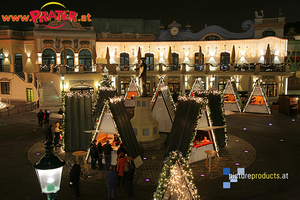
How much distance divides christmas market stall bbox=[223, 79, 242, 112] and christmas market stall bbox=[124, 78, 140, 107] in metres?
10.2

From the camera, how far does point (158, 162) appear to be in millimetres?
11984

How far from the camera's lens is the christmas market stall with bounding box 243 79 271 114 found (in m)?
25.1

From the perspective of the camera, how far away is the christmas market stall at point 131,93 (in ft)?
98.6

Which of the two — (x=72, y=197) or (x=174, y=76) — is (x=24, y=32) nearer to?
(x=174, y=76)

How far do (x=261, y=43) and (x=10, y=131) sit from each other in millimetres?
31246

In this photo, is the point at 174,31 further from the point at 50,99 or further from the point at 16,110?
the point at 16,110

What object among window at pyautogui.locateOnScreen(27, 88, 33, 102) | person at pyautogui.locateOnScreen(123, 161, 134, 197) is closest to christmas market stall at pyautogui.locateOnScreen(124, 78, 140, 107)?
window at pyautogui.locateOnScreen(27, 88, 33, 102)

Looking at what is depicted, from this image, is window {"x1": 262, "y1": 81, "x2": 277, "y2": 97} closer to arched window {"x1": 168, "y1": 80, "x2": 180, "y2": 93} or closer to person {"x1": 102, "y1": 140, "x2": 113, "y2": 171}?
arched window {"x1": 168, "y1": 80, "x2": 180, "y2": 93}

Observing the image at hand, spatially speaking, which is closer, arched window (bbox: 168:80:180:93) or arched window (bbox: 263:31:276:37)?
arched window (bbox: 263:31:276:37)

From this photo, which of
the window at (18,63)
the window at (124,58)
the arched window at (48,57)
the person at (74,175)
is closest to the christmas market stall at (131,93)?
the window at (124,58)

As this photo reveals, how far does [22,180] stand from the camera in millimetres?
10039

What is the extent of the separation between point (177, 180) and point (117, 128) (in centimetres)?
582

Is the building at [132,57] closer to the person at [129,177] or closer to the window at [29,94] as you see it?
the window at [29,94]

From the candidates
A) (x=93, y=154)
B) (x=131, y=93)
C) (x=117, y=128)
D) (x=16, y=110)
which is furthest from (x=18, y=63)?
(x=117, y=128)
